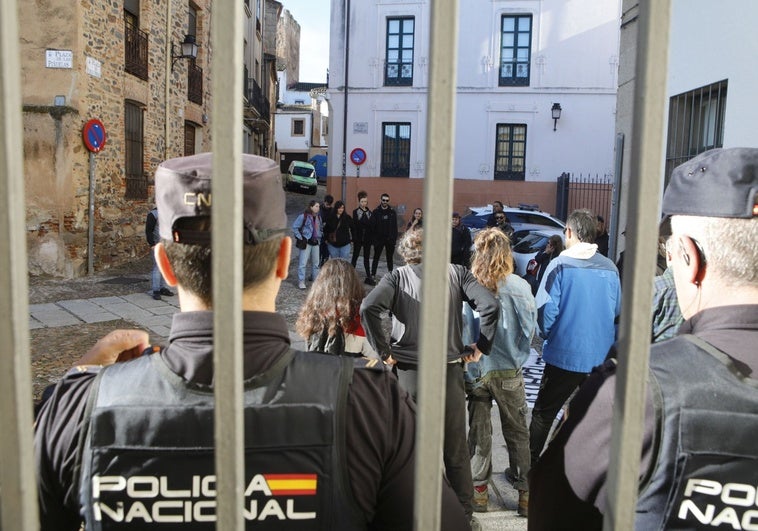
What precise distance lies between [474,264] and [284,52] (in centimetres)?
5595

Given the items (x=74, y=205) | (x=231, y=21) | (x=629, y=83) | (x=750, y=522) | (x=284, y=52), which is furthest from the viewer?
(x=284, y=52)

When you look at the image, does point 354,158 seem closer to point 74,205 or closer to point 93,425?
point 74,205

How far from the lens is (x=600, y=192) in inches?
930

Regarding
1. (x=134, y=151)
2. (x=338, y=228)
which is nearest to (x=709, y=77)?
(x=338, y=228)

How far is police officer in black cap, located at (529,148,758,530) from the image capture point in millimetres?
1304

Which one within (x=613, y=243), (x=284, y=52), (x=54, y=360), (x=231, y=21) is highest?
(x=284, y=52)

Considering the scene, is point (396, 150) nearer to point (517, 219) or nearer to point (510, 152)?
point (510, 152)

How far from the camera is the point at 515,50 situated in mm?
24438

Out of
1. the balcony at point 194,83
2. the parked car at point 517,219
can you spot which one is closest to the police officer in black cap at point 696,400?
the parked car at point 517,219

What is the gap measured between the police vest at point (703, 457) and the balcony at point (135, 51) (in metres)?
15.2

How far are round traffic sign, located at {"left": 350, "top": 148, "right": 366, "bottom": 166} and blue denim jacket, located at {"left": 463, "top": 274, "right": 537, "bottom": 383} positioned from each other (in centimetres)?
2006

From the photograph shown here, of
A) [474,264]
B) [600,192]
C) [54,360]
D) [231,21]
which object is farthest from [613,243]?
[600,192]

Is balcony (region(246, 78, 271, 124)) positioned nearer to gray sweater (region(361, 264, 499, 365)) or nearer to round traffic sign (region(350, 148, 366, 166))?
round traffic sign (region(350, 148, 366, 166))

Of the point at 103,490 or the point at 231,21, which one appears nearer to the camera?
the point at 231,21
